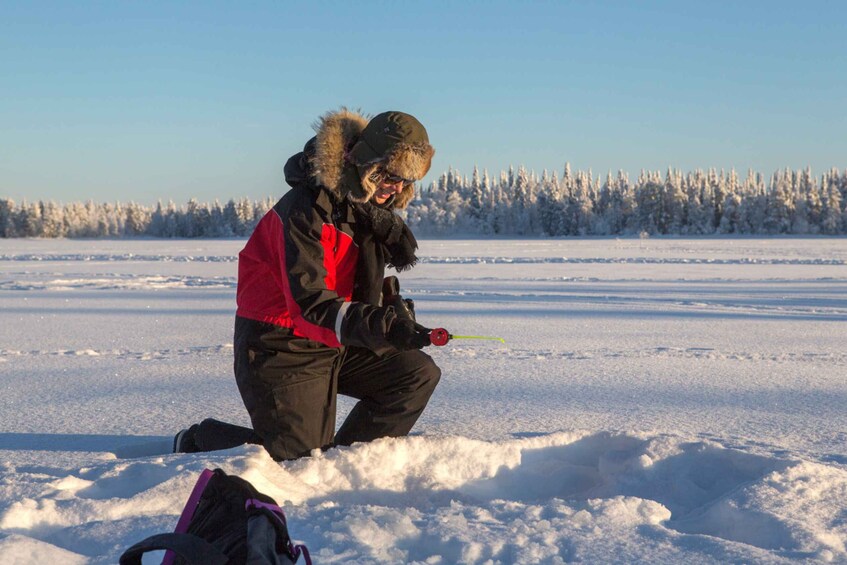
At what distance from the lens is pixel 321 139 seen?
2445 mm

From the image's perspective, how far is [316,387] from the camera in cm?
257

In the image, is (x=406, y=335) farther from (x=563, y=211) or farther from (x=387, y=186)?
(x=563, y=211)

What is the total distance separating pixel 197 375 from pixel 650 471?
2.71m

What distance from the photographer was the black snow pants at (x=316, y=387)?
2490 millimetres

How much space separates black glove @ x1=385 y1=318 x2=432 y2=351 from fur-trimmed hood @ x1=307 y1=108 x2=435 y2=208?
451mm

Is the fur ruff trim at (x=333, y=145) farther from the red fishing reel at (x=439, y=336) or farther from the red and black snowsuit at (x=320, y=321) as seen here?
the red fishing reel at (x=439, y=336)

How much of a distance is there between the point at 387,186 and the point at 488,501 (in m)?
1.08

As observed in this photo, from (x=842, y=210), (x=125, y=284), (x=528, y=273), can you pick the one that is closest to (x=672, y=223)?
(x=842, y=210)

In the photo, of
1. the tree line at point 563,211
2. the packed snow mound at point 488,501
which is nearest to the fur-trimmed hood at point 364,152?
the packed snow mound at point 488,501

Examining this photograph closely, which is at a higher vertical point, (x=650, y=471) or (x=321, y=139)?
(x=321, y=139)

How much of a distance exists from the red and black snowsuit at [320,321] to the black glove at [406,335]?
0.02 meters

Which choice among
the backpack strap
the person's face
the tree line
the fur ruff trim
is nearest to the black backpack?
the backpack strap

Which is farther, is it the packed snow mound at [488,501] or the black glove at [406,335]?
the black glove at [406,335]

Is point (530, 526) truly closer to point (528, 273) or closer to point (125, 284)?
point (125, 284)
